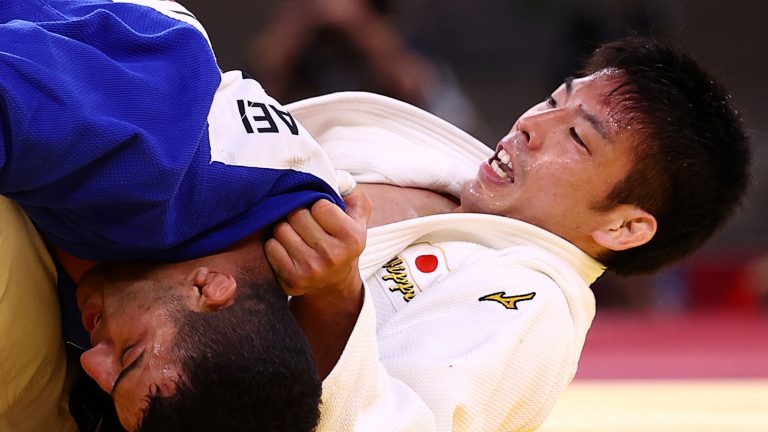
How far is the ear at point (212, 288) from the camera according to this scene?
182 cm

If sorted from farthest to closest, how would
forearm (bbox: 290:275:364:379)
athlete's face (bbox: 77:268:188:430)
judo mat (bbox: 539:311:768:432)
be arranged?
judo mat (bbox: 539:311:768:432), forearm (bbox: 290:275:364:379), athlete's face (bbox: 77:268:188:430)

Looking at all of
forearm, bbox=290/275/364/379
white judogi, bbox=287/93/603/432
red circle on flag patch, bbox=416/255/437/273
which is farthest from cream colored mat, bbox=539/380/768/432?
forearm, bbox=290/275/364/379

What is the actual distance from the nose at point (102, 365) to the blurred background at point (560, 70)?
257cm

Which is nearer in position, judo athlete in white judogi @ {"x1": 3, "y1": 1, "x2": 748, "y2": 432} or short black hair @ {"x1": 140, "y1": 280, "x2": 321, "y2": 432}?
short black hair @ {"x1": 140, "y1": 280, "x2": 321, "y2": 432}

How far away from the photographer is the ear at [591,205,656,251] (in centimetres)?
279

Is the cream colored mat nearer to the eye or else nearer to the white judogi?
the white judogi

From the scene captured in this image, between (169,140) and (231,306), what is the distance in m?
0.28

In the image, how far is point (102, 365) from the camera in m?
1.84

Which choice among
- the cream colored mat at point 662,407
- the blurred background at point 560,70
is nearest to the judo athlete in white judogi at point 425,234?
the cream colored mat at point 662,407

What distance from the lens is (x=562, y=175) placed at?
2.79 metres

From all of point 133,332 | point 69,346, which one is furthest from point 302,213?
point 69,346

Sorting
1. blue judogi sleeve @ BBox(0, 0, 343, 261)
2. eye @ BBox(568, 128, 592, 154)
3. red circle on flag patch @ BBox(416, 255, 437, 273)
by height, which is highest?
blue judogi sleeve @ BBox(0, 0, 343, 261)

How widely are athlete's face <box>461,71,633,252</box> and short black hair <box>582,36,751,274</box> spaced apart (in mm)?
33

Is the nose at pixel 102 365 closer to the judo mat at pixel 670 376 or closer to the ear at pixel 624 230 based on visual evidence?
the ear at pixel 624 230
